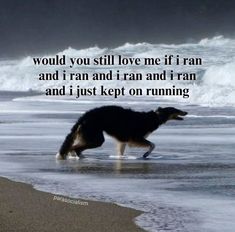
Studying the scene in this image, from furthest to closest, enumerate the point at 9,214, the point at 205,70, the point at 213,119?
the point at 205,70
the point at 213,119
the point at 9,214

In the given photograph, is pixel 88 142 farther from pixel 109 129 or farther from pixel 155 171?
pixel 155 171

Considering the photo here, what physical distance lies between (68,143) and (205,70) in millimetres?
29892

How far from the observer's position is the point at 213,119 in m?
19.0

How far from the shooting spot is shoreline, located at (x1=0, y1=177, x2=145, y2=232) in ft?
18.4

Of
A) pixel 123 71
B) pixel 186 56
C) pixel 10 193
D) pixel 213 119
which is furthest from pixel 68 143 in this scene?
pixel 186 56

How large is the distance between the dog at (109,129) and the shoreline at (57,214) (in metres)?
4.23

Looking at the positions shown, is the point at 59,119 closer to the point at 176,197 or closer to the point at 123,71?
the point at 176,197

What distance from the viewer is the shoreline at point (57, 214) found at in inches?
221

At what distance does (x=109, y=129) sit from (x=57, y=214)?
19.1 ft

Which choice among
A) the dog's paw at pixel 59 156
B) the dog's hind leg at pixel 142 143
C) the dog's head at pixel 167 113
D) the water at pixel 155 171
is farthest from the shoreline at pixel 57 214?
the dog's head at pixel 167 113

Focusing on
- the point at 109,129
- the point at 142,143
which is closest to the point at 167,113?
the point at 142,143

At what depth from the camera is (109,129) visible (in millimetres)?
11906

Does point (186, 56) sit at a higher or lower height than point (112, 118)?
higher

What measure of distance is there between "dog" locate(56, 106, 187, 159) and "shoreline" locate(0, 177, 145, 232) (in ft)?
13.9
